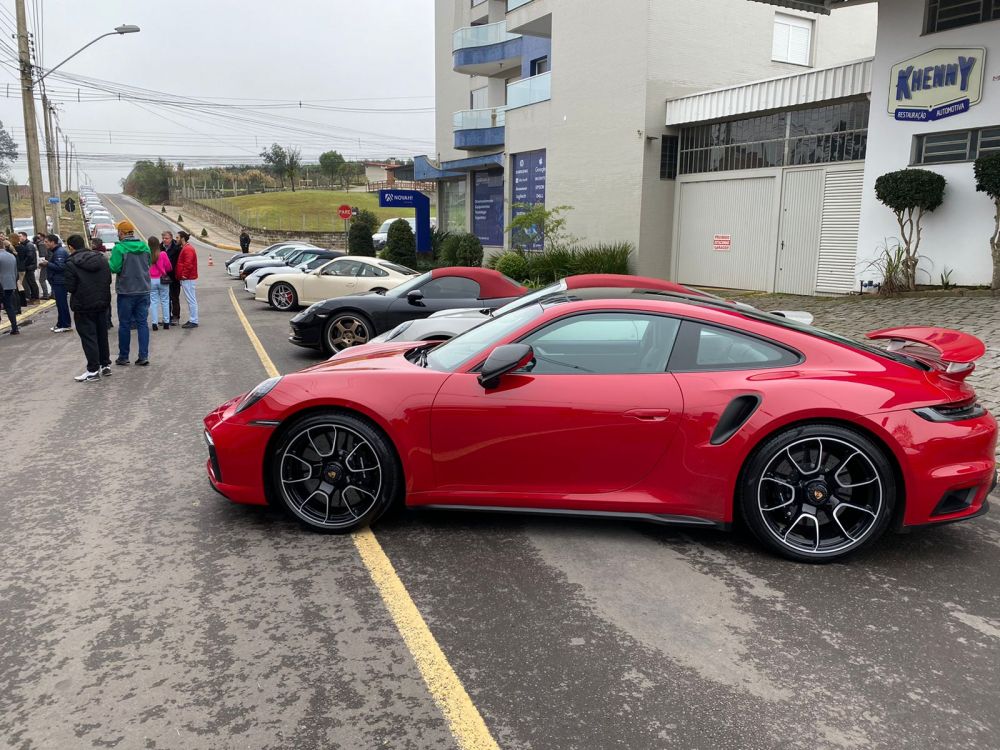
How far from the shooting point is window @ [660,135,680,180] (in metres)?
20.9

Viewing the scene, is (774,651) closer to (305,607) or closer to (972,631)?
(972,631)

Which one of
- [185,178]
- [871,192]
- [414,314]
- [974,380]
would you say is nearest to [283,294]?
[414,314]

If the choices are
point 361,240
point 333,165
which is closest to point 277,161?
point 333,165

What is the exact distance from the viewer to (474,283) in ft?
35.0

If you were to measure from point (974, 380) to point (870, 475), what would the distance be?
538 cm

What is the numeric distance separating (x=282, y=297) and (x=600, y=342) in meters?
14.7

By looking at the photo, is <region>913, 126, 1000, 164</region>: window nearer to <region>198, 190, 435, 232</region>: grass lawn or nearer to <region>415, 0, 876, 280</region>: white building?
<region>415, 0, 876, 280</region>: white building

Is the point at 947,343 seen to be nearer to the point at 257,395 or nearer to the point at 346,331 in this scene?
the point at 257,395

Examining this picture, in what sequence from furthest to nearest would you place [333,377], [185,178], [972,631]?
[185,178]
[333,377]
[972,631]

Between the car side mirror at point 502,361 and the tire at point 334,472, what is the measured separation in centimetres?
70

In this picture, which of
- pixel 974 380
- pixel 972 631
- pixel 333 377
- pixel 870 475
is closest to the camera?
pixel 972 631

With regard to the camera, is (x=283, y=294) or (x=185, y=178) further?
(x=185, y=178)

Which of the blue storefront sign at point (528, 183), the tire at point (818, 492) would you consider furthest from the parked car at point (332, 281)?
the tire at point (818, 492)

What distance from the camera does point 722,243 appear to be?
19.7 meters
